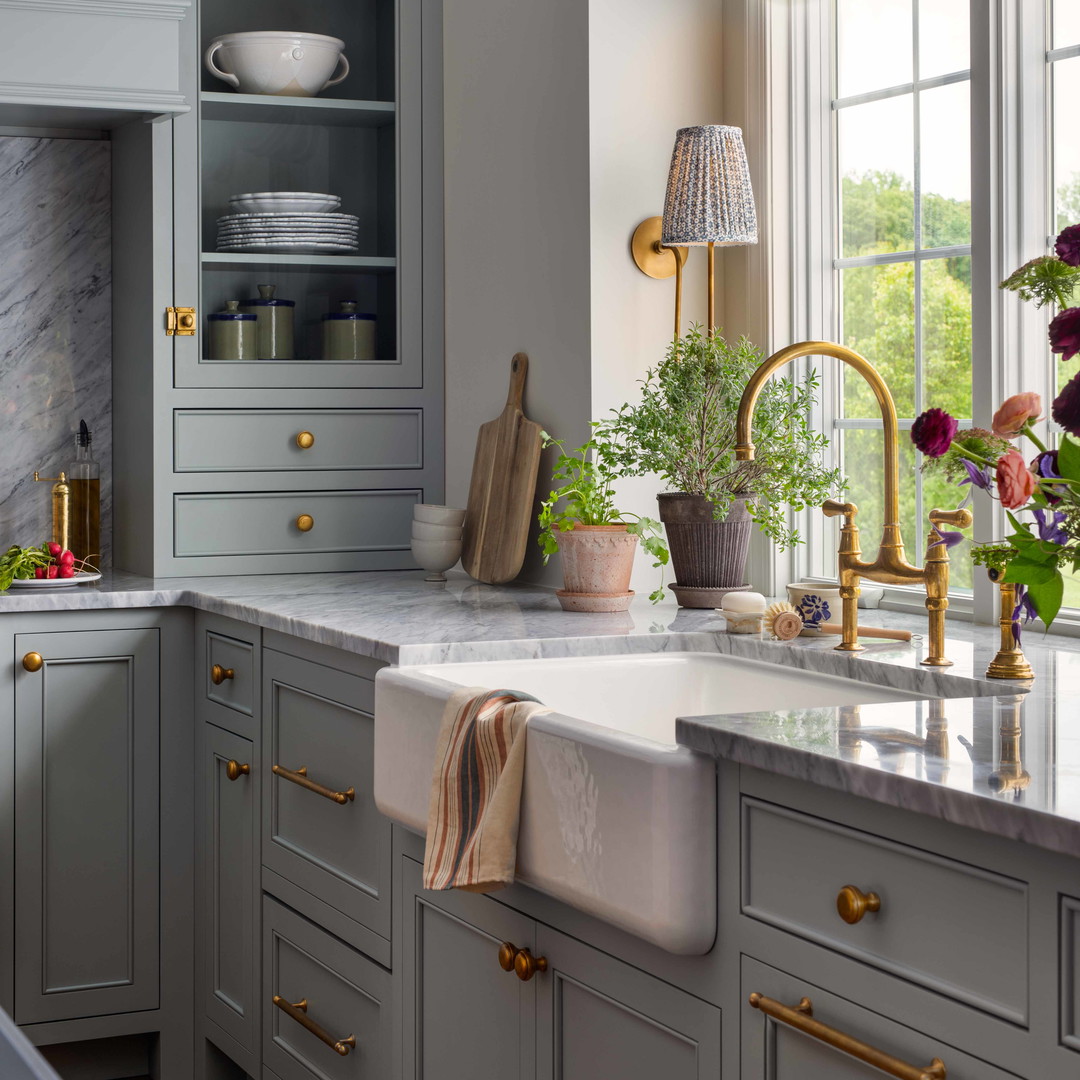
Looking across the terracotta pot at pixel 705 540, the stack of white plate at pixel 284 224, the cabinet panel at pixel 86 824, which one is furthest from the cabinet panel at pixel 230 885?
the stack of white plate at pixel 284 224

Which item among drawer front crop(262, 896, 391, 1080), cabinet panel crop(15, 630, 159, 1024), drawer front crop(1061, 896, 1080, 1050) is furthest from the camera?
cabinet panel crop(15, 630, 159, 1024)

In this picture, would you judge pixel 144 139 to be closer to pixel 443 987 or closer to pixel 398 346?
pixel 398 346

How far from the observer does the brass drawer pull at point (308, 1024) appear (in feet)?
6.84

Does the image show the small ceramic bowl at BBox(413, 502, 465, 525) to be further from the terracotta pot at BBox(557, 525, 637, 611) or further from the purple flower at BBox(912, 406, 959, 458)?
the purple flower at BBox(912, 406, 959, 458)

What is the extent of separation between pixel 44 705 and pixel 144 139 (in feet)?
3.98

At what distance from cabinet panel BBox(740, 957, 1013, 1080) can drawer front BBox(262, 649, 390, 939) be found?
2.64 feet

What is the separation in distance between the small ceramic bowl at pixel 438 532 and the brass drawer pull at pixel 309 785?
25.4 inches

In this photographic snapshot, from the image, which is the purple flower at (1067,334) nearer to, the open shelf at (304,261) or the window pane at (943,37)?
the window pane at (943,37)

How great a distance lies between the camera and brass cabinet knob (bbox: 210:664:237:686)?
8.23ft

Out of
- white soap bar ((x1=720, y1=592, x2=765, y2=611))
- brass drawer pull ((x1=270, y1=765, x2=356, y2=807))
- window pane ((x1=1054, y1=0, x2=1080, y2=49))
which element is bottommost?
brass drawer pull ((x1=270, y1=765, x2=356, y2=807))

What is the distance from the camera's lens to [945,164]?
2254mm

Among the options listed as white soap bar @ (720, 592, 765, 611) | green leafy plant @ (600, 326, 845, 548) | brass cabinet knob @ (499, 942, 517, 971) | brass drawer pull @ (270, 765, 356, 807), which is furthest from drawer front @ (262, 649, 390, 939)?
green leafy plant @ (600, 326, 845, 548)

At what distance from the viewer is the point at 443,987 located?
182 cm

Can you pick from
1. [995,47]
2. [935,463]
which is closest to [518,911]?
[935,463]
